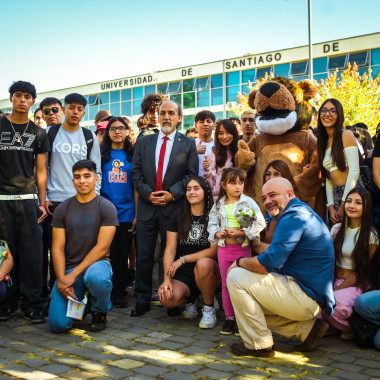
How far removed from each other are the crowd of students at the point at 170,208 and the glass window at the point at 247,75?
26.3m

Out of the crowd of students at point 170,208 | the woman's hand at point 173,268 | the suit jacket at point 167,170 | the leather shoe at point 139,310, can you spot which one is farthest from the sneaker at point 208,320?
the suit jacket at point 167,170

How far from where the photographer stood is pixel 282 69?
29.9 metres

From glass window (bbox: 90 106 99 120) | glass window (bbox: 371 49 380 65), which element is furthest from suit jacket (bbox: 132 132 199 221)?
glass window (bbox: 90 106 99 120)

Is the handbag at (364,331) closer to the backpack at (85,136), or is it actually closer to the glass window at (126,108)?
the backpack at (85,136)

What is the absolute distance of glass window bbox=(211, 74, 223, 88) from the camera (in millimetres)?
32812

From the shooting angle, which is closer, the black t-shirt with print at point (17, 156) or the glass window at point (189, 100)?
the black t-shirt with print at point (17, 156)

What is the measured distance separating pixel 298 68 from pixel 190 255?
26023mm

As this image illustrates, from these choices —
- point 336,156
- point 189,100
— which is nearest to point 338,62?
point 189,100

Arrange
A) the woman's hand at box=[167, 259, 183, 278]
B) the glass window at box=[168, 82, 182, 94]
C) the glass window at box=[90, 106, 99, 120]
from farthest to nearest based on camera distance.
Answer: the glass window at box=[90, 106, 99, 120] < the glass window at box=[168, 82, 182, 94] < the woman's hand at box=[167, 259, 183, 278]

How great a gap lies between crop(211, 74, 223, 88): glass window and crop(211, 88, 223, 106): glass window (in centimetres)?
33

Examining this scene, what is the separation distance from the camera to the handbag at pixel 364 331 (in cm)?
435

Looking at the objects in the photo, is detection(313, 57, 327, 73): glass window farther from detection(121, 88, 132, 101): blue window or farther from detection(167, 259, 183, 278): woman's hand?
detection(167, 259, 183, 278): woman's hand

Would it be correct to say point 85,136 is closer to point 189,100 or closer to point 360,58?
point 360,58

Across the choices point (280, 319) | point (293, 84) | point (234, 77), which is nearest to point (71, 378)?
point (280, 319)
